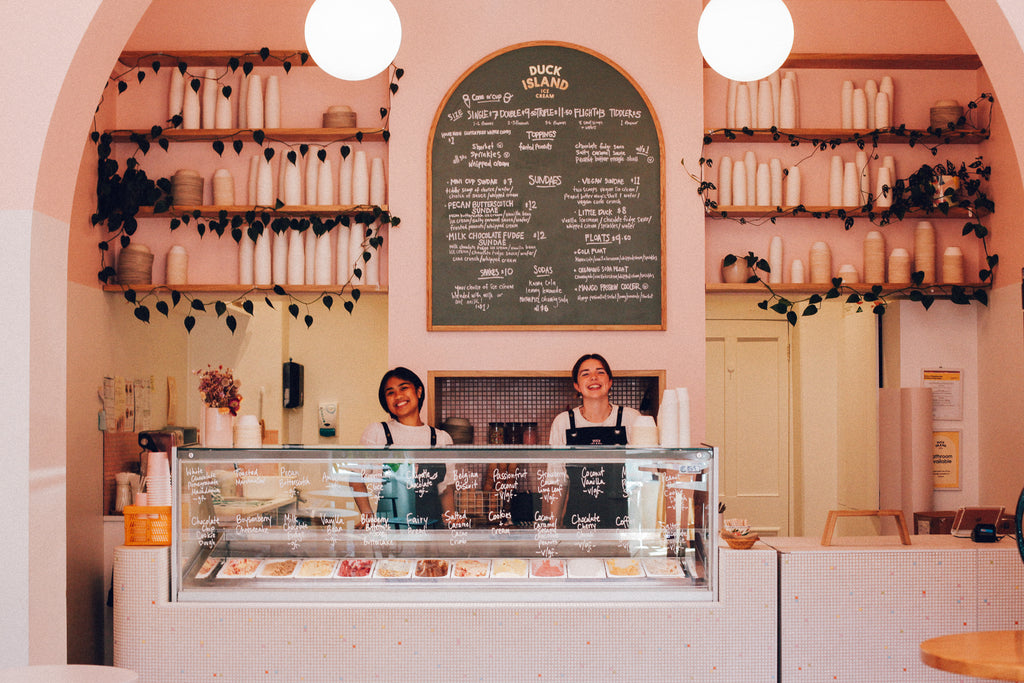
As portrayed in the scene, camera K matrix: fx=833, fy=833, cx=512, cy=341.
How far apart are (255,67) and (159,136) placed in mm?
628

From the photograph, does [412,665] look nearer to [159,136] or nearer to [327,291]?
[327,291]

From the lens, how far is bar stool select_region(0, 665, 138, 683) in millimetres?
2152

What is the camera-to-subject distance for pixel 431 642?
284 centimetres

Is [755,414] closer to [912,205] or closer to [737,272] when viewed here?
[737,272]

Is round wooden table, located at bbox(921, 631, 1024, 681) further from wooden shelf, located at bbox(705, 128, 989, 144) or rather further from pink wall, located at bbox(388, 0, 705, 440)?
wooden shelf, located at bbox(705, 128, 989, 144)

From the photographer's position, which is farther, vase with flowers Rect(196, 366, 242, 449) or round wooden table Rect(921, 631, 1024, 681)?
vase with flowers Rect(196, 366, 242, 449)

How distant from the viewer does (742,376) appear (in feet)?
19.9

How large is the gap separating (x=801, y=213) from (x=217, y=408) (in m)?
3.03

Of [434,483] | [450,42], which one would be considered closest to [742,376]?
[450,42]

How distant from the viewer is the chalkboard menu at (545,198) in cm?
423

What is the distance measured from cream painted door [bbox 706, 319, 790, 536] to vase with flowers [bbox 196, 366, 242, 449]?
3.88 m

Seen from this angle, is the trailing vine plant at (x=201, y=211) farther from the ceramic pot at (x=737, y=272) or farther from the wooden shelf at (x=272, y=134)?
the ceramic pot at (x=737, y=272)

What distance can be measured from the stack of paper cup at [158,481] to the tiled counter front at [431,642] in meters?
0.28

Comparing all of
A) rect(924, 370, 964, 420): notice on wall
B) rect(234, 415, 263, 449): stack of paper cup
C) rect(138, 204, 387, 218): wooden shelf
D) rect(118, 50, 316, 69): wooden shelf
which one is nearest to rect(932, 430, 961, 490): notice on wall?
rect(924, 370, 964, 420): notice on wall
